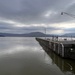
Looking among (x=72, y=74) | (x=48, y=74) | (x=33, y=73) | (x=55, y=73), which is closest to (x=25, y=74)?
(x=33, y=73)

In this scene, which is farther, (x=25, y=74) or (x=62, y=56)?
(x=62, y=56)

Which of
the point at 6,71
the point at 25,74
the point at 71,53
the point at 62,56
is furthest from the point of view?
the point at 62,56

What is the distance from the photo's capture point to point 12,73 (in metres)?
13.1

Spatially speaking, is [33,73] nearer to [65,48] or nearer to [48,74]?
[48,74]

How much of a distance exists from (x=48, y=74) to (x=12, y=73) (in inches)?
143

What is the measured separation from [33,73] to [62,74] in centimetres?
295

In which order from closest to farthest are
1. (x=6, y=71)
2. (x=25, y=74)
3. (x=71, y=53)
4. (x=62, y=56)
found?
(x=25, y=74) < (x=6, y=71) < (x=71, y=53) < (x=62, y=56)

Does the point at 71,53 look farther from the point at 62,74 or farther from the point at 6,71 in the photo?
the point at 6,71

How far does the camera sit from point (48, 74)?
12961 millimetres

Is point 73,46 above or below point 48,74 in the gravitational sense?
above

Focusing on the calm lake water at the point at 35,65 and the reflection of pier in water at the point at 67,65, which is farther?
the reflection of pier in water at the point at 67,65

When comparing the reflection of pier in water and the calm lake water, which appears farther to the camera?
the reflection of pier in water

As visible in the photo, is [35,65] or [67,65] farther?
[35,65]

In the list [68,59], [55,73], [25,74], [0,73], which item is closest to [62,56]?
[68,59]
